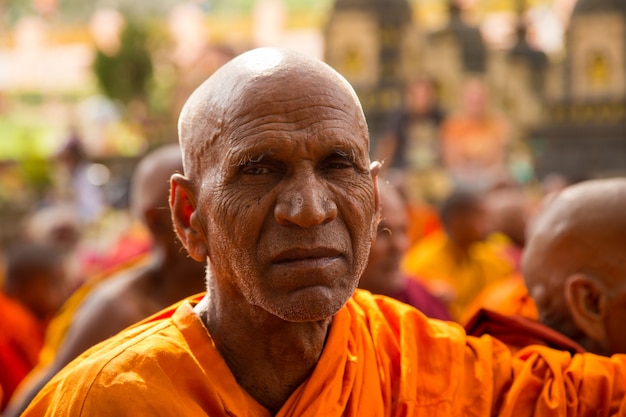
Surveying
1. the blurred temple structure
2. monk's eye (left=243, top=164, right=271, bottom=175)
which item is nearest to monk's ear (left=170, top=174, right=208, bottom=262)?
monk's eye (left=243, top=164, right=271, bottom=175)

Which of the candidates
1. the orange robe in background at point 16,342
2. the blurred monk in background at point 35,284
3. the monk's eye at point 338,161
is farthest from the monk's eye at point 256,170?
the blurred monk in background at point 35,284

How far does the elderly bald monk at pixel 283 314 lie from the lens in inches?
91.3

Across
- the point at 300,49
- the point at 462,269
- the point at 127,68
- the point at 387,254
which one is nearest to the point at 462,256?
the point at 462,269

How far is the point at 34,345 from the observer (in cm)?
598

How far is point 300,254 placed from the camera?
2.31 m

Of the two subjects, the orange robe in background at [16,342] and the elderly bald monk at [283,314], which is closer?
the elderly bald monk at [283,314]

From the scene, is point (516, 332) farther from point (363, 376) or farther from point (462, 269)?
point (462, 269)

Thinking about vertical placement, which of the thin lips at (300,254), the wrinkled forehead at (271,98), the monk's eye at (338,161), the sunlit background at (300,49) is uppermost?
the wrinkled forehead at (271,98)

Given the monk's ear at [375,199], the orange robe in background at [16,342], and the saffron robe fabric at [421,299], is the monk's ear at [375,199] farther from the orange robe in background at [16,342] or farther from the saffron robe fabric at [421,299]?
the orange robe in background at [16,342]

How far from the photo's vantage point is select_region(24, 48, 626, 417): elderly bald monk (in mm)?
2318

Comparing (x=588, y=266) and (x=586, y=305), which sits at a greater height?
(x=588, y=266)

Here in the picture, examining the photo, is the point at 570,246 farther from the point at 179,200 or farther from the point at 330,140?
the point at 179,200

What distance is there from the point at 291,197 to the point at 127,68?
81.2ft

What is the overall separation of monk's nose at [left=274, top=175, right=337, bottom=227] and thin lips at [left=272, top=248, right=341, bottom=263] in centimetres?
6
